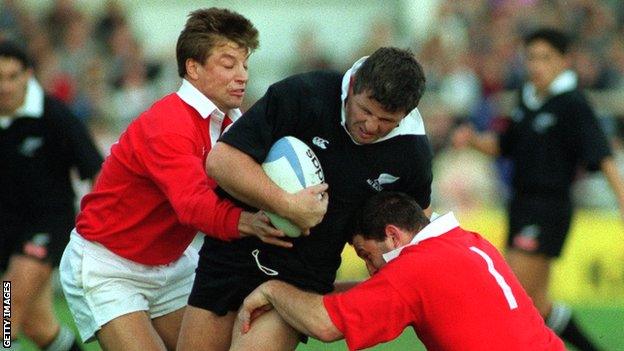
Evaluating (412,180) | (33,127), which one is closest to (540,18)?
(33,127)

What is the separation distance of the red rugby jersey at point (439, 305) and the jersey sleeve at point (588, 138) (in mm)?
3600

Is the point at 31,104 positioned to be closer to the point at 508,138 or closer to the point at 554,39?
the point at 508,138

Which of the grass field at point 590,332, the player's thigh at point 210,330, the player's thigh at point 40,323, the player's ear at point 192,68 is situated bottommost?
the grass field at point 590,332

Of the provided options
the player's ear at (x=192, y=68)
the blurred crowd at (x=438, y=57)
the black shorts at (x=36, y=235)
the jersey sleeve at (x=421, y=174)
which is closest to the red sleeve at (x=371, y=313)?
the jersey sleeve at (x=421, y=174)

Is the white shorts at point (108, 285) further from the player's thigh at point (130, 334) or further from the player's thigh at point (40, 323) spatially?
the player's thigh at point (40, 323)

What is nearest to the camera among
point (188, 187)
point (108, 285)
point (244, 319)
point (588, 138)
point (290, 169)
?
point (290, 169)

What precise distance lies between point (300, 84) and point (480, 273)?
1053 mm

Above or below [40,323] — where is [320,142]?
above

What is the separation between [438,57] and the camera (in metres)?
15.3

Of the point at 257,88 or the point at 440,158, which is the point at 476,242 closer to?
the point at 440,158

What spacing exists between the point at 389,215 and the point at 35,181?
3.28 meters

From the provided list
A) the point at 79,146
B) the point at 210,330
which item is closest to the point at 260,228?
the point at 210,330

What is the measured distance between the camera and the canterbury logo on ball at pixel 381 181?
538 centimetres

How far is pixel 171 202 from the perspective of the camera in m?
5.51
